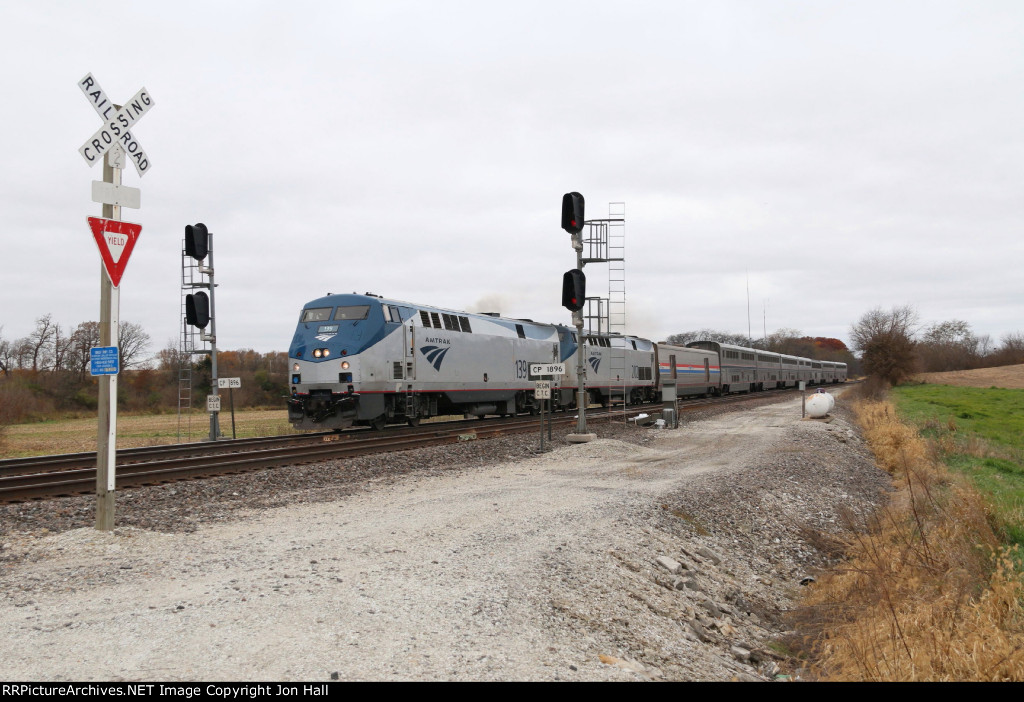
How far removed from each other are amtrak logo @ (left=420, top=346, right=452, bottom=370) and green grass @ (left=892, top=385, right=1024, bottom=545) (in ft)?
44.9

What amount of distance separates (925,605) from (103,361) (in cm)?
865

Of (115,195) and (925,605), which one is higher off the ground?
(115,195)

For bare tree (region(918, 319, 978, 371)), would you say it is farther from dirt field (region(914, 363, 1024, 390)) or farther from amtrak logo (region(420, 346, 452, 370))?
amtrak logo (region(420, 346, 452, 370))

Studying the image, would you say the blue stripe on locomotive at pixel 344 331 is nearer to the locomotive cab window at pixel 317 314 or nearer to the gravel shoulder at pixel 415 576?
the locomotive cab window at pixel 317 314

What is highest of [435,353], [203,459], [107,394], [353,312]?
[353,312]

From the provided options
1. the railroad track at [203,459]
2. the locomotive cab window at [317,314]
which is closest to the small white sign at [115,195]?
the railroad track at [203,459]

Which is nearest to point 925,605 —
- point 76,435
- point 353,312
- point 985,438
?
point 353,312

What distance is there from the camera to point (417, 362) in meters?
19.8

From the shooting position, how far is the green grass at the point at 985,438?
521 inches

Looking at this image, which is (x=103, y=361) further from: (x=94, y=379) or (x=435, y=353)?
(x=94, y=379)

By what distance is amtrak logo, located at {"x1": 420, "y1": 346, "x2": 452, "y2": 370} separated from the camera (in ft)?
66.4

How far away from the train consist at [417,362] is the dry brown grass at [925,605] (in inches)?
368

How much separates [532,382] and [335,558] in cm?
2059
